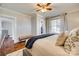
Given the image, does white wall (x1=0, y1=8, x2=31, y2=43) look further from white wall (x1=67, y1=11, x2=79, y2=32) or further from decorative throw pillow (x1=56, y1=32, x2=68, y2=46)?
white wall (x1=67, y1=11, x2=79, y2=32)

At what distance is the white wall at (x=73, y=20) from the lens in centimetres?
149

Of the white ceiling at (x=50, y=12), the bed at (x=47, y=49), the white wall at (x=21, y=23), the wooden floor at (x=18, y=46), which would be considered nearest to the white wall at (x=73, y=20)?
Answer: the white ceiling at (x=50, y=12)

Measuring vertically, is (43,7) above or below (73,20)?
above

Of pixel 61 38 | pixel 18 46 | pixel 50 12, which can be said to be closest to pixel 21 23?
pixel 18 46

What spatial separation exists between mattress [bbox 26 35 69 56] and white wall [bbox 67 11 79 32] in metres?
0.23

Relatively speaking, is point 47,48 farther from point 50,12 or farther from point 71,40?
point 50,12

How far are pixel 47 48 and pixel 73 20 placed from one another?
50 cm

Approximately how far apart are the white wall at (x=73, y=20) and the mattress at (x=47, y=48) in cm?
23

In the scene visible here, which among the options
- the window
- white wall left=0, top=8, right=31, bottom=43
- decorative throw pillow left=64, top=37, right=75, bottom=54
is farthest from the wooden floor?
decorative throw pillow left=64, top=37, right=75, bottom=54

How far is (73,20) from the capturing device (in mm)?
1503

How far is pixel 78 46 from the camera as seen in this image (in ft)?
4.58

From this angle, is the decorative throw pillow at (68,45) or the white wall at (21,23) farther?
the white wall at (21,23)

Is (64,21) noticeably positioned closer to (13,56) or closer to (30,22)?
(30,22)

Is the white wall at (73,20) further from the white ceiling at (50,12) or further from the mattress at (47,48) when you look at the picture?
the mattress at (47,48)
